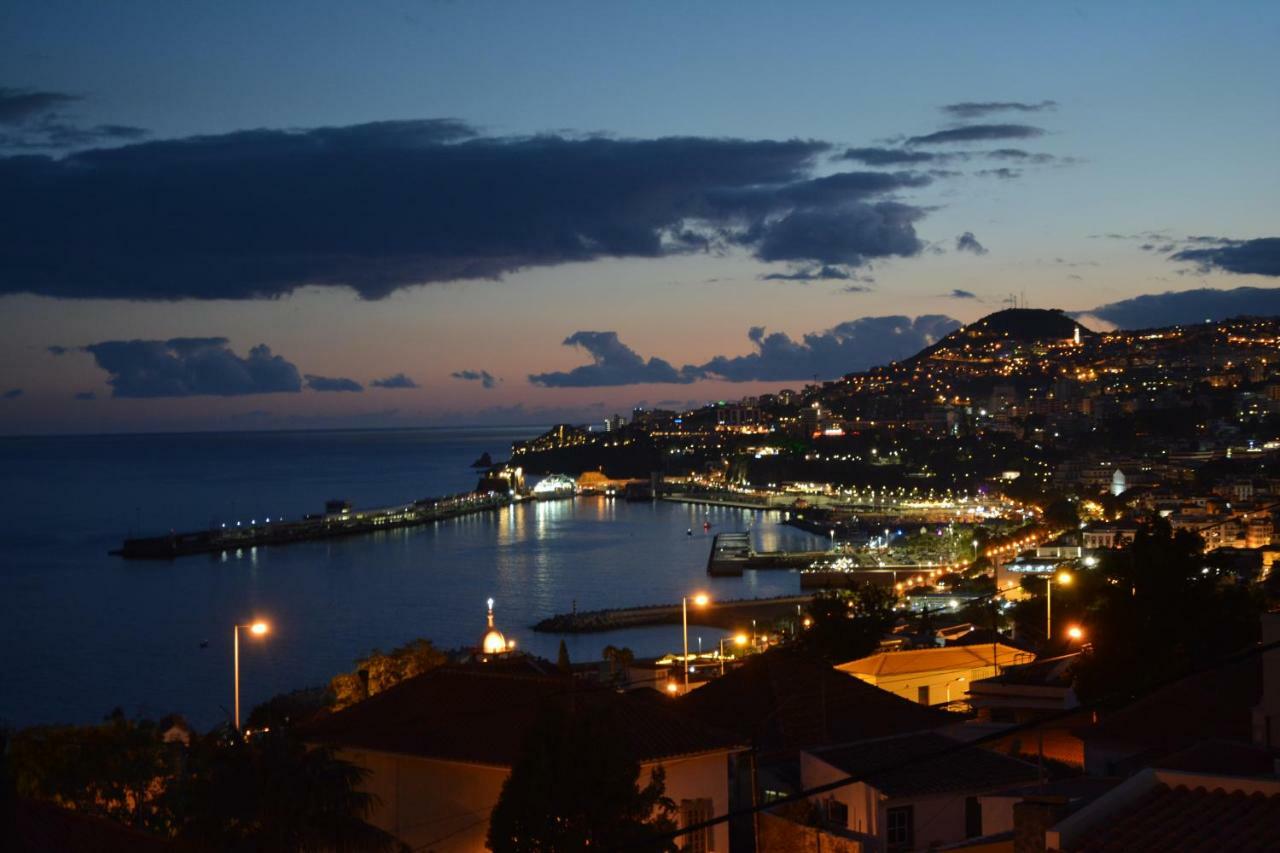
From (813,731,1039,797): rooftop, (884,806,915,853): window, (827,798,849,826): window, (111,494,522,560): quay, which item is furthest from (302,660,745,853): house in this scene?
(111,494,522,560): quay

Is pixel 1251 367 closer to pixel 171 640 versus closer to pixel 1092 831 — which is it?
pixel 171 640

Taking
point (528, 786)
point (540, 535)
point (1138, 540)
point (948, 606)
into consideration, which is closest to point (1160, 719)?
point (1138, 540)

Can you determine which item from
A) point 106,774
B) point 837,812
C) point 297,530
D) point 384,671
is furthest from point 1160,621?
point 297,530

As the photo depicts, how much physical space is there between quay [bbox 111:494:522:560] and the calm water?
1225mm

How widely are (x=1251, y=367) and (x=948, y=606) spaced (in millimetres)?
83354

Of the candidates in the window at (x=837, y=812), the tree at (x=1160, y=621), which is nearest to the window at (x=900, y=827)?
the window at (x=837, y=812)

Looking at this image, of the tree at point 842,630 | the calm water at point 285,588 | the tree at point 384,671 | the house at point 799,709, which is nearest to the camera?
the house at point 799,709

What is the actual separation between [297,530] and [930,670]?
171 feet

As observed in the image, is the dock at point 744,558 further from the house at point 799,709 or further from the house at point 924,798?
the house at point 924,798

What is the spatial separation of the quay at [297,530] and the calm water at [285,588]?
1.23 metres

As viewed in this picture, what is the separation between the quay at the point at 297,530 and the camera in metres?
52.8

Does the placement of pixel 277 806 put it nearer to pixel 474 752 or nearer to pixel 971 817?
pixel 474 752

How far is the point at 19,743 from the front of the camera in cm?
886

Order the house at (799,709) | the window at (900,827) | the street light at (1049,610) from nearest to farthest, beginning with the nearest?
the window at (900,827) → the house at (799,709) → the street light at (1049,610)
